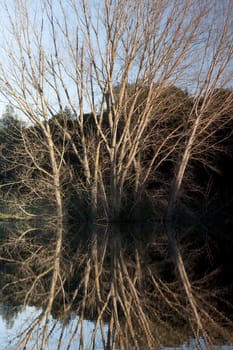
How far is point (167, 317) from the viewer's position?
13.8 feet

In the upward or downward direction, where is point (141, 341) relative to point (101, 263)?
downward

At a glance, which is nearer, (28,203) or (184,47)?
(184,47)

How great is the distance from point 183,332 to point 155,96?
45.4ft

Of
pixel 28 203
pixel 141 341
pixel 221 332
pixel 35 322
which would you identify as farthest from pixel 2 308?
pixel 28 203

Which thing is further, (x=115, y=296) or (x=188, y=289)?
(x=188, y=289)

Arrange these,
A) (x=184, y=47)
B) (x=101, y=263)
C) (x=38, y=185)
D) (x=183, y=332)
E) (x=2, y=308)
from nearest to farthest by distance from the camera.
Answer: (x=183, y=332)
(x=2, y=308)
(x=101, y=263)
(x=184, y=47)
(x=38, y=185)

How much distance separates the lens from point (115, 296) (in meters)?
5.14

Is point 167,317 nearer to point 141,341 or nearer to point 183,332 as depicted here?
point 183,332

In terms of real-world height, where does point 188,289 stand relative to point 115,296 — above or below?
above

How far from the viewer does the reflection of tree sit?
3766mm

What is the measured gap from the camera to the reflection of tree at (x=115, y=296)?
3766 millimetres

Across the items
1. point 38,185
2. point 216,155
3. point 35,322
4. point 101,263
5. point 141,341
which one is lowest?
point 141,341

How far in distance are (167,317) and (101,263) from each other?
357 centimetres

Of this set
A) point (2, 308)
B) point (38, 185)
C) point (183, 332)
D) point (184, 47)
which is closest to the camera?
point (183, 332)
